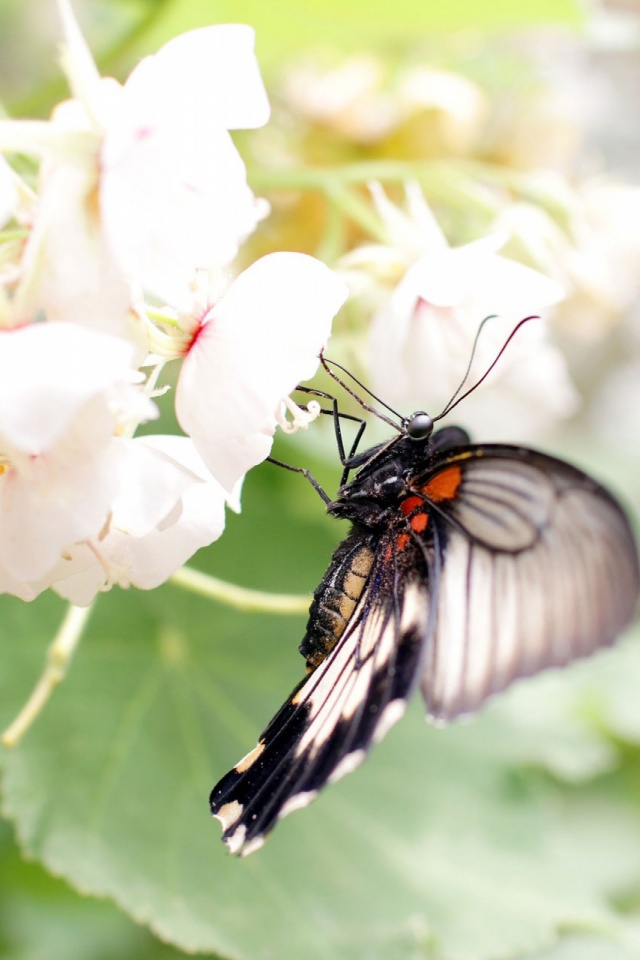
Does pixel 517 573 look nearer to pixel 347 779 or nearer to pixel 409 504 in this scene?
pixel 409 504

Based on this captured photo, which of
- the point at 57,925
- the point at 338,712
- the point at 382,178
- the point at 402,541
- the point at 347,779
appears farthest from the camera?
the point at 57,925

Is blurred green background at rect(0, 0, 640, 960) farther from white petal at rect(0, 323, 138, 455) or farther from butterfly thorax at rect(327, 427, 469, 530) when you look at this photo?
white petal at rect(0, 323, 138, 455)

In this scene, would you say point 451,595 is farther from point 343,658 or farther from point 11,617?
point 11,617

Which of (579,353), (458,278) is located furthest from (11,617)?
(579,353)

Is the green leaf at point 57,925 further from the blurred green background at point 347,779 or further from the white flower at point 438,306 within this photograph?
the white flower at point 438,306

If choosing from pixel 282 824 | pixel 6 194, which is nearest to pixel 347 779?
pixel 282 824

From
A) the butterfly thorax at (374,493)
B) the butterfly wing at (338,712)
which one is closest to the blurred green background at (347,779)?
the butterfly thorax at (374,493)

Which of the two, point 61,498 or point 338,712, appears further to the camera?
point 338,712

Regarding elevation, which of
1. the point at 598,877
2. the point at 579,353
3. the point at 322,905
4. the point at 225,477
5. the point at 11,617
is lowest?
the point at 579,353
